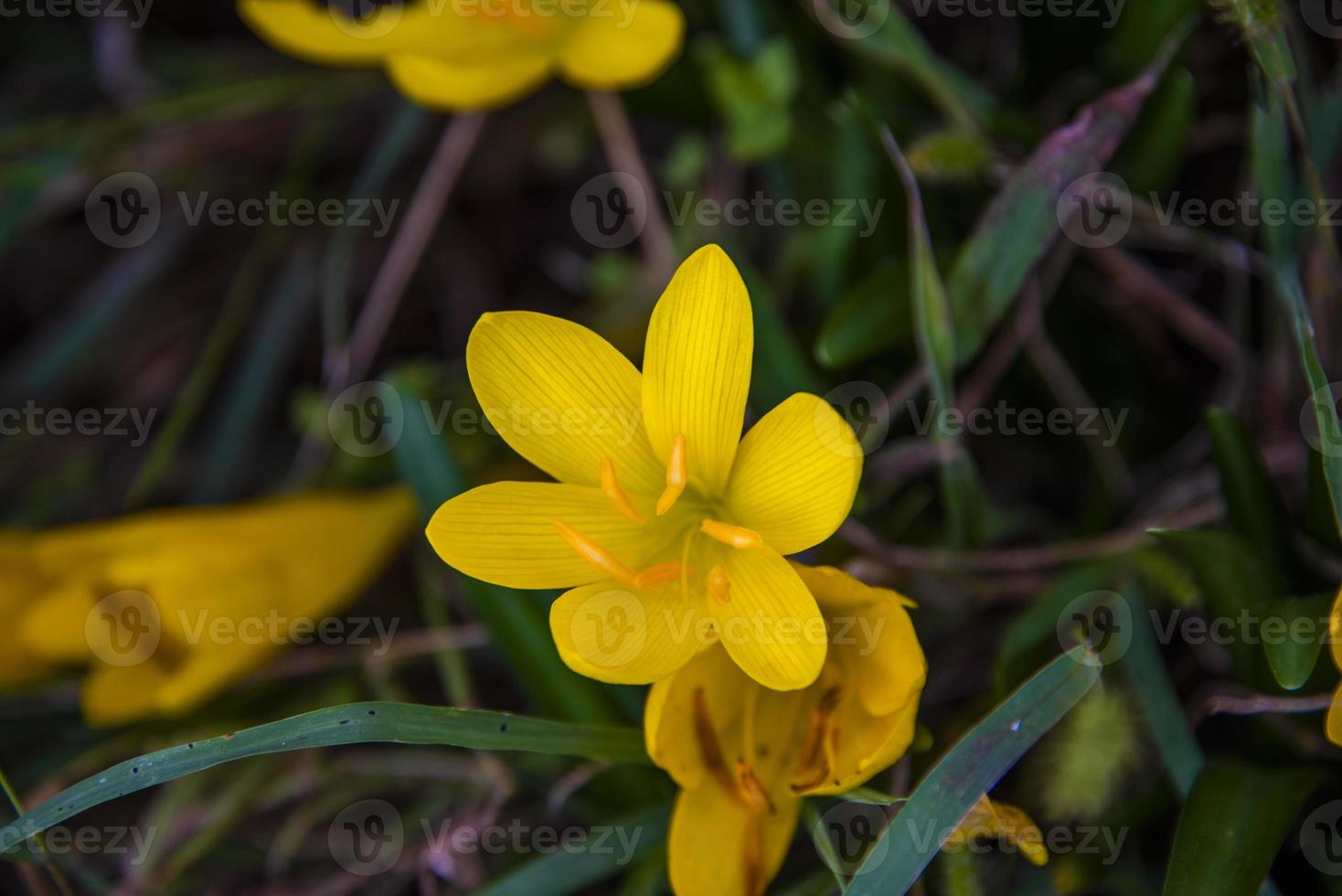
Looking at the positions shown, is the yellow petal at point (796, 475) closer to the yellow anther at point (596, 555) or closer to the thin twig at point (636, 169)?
the yellow anther at point (596, 555)

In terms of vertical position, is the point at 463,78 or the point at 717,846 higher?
the point at 463,78

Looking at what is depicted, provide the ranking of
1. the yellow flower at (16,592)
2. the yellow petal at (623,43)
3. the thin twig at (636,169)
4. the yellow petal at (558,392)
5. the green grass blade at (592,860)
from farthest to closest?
1. the thin twig at (636,169)
2. the yellow flower at (16,592)
3. the yellow petal at (623,43)
4. the green grass blade at (592,860)
5. the yellow petal at (558,392)

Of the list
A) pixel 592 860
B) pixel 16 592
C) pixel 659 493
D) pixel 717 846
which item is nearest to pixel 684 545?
pixel 659 493

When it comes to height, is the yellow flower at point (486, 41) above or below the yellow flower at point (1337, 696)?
above

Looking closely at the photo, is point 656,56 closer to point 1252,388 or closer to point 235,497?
point 1252,388

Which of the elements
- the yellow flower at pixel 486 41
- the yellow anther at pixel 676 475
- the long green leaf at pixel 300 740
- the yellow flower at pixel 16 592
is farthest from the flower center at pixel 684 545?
the yellow flower at pixel 16 592

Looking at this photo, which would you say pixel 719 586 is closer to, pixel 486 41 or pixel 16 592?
pixel 486 41
